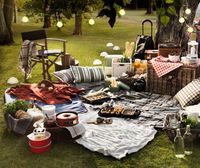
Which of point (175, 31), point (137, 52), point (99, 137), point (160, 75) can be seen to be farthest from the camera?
point (175, 31)

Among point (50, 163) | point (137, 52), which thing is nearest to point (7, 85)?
point (137, 52)

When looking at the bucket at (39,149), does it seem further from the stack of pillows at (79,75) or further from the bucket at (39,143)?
the stack of pillows at (79,75)

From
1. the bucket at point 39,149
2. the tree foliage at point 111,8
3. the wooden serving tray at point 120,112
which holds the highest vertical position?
the tree foliage at point 111,8

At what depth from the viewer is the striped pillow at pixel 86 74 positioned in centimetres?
673

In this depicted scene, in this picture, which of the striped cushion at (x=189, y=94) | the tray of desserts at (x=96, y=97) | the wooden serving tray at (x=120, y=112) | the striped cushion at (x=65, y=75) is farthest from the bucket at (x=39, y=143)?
the striped cushion at (x=65, y=75)

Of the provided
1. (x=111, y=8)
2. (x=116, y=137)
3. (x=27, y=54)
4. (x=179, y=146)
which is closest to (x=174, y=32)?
(x=27, y=54)

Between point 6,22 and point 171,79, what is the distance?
8212 millimetres

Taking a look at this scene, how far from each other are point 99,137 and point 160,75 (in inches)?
78.1

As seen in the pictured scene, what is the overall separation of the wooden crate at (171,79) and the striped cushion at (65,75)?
1510mm

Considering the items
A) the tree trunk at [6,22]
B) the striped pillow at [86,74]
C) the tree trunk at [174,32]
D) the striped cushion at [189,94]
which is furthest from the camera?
the tree trunk at [6,22]

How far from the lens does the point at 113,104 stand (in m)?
5.52

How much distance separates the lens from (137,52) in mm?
7891

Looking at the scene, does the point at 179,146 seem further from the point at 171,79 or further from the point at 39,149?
the point at 171,79

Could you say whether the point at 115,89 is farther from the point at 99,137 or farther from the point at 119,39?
the point at 119,39
